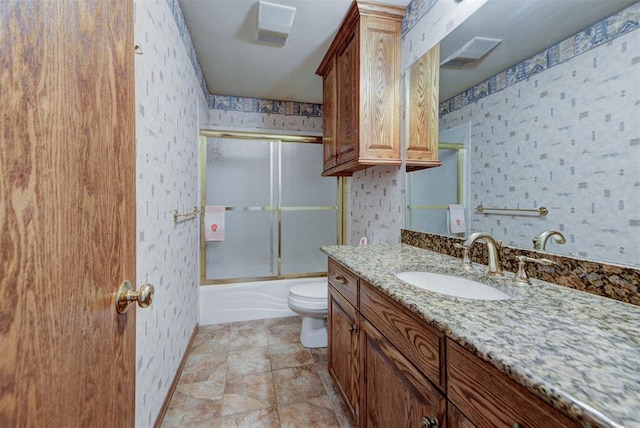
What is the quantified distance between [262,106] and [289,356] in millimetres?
2651

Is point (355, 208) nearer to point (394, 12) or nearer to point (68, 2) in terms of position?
point (394, 12)

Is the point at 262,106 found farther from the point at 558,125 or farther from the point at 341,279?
the point at 558,125

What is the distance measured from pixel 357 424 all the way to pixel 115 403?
3.27 feet

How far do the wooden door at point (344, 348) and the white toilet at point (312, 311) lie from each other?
1.41 ft

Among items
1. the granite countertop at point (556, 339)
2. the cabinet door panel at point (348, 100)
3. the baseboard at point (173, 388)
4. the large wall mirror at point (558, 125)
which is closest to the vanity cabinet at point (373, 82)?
the cabinet door panel at point (348, 100)

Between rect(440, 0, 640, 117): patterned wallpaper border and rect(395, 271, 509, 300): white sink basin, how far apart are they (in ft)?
2.52

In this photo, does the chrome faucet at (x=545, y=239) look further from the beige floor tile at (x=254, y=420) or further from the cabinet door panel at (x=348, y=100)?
the beige floor tile at (x=254, y=420)

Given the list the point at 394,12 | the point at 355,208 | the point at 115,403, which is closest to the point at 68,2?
the point at 115,403

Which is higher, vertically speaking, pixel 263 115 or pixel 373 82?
pixel 263 115

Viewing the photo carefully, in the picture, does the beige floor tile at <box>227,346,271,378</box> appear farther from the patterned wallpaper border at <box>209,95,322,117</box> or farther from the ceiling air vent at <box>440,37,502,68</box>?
the patterned wallpaper border at <box>209,95,322,117</box>

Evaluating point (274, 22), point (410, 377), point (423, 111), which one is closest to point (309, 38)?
point (274, 22)

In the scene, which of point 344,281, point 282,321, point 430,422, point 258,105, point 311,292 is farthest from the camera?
point 258,105

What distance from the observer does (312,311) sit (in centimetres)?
207

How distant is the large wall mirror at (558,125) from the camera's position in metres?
0.74
